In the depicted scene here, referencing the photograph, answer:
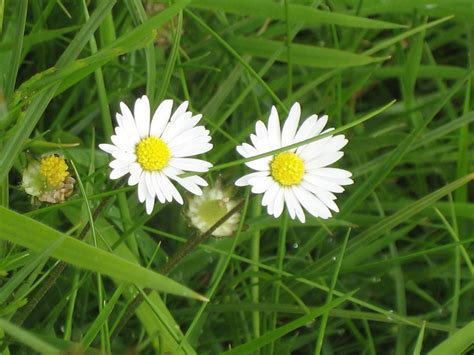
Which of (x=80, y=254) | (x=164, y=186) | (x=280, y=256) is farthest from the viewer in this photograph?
(x=280, y=256)

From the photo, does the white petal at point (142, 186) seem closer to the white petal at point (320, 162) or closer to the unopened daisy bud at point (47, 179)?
the unopened daisy bud at point (47, 179)

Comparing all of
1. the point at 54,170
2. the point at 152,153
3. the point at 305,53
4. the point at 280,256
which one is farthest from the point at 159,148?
the point at 305,53

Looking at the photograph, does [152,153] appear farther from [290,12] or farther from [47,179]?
[290,12]

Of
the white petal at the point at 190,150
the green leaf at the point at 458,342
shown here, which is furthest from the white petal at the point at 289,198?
the green leaf at the point at 458,342

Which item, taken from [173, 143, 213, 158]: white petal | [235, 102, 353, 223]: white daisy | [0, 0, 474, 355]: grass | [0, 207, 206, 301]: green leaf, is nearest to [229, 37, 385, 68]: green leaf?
[0, 0, 474, 355]: grass

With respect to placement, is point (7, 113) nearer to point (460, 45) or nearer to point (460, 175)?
point (460, 175)
